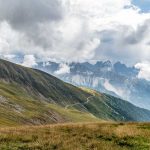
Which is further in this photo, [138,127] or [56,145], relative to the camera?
[138,127]

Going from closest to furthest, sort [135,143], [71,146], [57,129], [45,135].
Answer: [71,146], [135,143], [45,135], [57,129]

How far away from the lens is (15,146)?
1054 inches

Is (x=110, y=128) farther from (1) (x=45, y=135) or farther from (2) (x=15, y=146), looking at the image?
(2) (x=15, y=146)

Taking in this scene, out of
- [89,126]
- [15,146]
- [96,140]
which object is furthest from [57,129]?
[15,146]

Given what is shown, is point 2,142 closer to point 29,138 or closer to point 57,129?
point 29,138

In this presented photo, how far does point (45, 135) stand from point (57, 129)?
438cm

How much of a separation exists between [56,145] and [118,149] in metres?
4.60

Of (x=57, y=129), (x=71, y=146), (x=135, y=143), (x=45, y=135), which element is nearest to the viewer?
(x=71, y=146)

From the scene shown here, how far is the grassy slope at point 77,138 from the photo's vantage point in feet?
88.1

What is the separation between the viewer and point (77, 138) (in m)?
30.1

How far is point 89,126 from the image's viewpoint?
37.8 meters

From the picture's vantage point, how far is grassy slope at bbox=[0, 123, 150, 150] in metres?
26.8

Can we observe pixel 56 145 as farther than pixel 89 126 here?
No

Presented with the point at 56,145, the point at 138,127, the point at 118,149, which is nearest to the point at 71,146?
the point at 56,145
